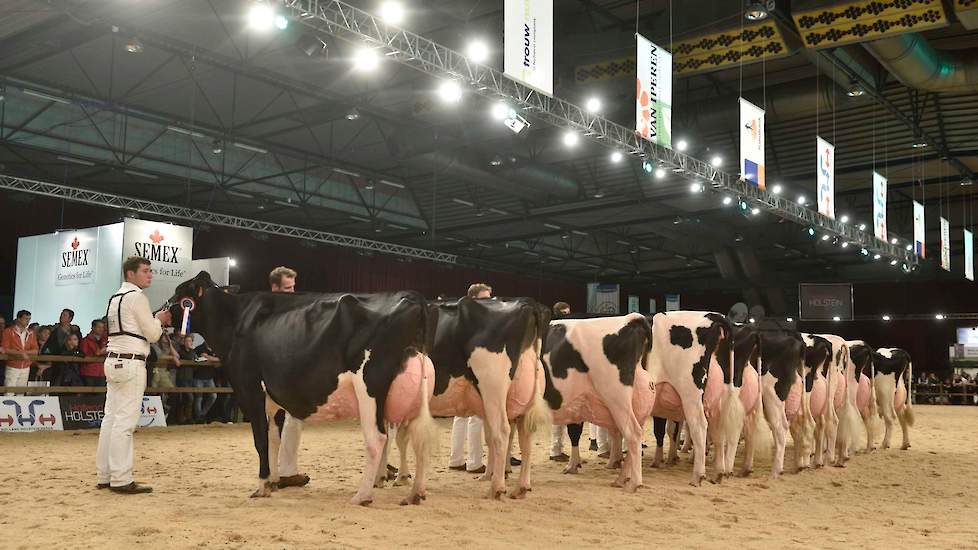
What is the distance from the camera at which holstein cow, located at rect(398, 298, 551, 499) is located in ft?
21.7

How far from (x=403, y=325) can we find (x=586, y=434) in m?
7.29

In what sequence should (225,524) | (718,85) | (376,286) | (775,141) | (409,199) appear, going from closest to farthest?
(225,524) → (718,85) → (775,141) → (409,199) → (376,286)

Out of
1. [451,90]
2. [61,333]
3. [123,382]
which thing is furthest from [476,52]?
[61,333]

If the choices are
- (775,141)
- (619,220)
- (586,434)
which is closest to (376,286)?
(619,220)

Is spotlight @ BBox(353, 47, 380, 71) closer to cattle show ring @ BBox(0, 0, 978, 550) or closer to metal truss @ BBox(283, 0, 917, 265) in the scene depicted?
cattle show ring @ BBox(0, 0, 978, 550)

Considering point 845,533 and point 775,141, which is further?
point 775,141

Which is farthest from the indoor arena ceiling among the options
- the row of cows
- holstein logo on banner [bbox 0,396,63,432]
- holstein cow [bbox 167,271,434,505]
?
holstein cow [bbox 167,271,434,505]

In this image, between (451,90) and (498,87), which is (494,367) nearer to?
(451,90)

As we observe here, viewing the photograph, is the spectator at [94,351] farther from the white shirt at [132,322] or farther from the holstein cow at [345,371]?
the holstein cow at [345,371]

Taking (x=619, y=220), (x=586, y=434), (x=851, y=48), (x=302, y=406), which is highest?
(x=851, y=48)

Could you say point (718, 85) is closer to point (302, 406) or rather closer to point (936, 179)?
point (936, 179)

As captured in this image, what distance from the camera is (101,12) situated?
1097 centimetres

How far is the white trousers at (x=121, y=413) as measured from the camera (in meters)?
6.27

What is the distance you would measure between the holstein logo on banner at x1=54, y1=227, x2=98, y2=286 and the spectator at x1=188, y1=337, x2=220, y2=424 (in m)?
2.57
